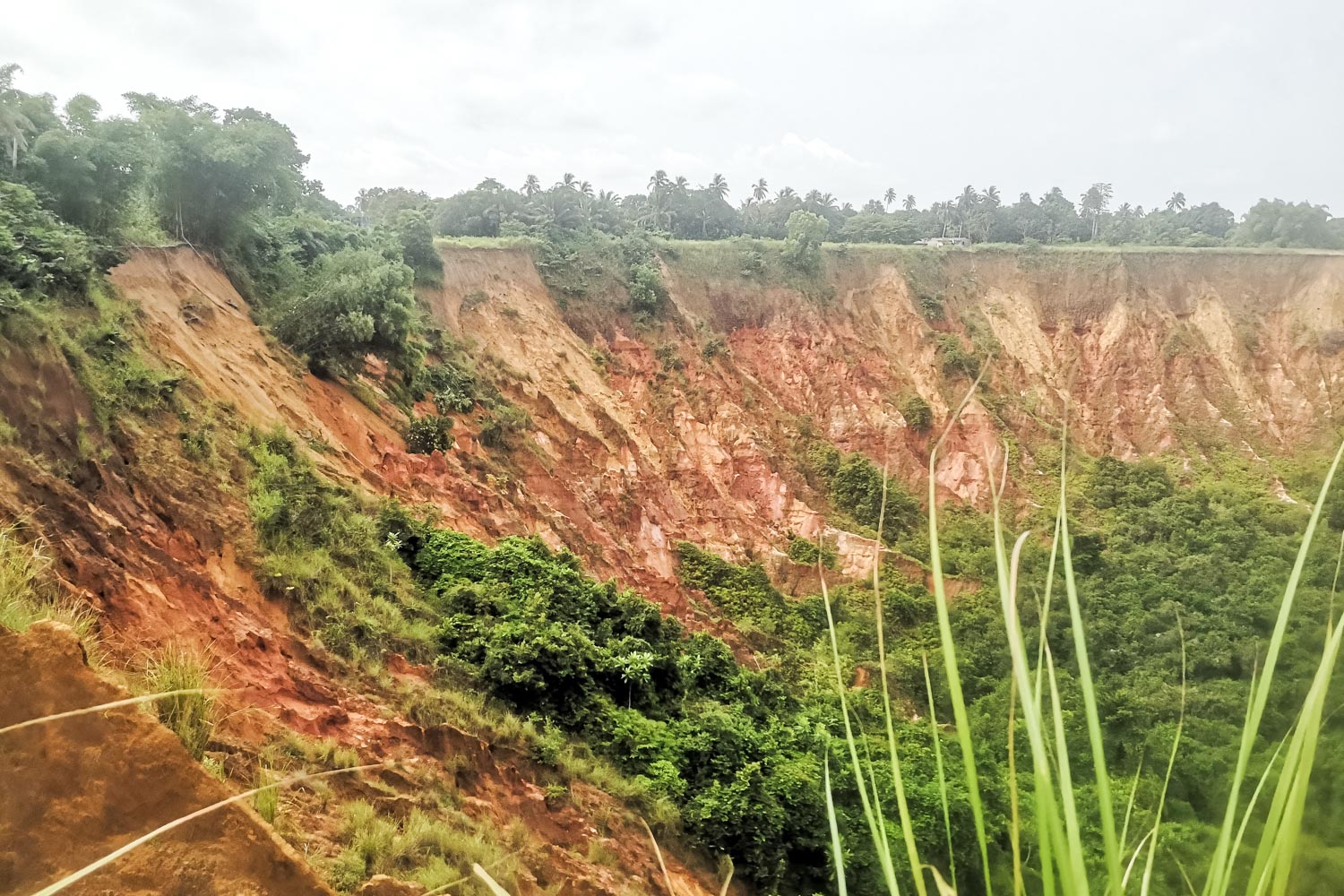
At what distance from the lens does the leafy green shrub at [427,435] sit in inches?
513

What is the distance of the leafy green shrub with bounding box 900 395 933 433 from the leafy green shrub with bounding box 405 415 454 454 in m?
15.3

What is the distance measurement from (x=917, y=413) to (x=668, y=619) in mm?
15186

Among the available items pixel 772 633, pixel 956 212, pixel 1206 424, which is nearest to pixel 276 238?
pixel 772 633

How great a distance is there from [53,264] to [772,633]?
12.3 m

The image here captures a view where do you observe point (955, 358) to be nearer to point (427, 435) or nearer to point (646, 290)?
point (646, 290)

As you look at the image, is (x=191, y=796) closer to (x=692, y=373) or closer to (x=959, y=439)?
(x=692, y=373)

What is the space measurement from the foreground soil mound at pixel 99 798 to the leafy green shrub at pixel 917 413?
74.4ft

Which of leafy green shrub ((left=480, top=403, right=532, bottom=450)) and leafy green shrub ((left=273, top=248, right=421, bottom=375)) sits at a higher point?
leafy green shrub ((left=273, top=248, right=421, bottom=375))

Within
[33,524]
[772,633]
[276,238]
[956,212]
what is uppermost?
[956,212]

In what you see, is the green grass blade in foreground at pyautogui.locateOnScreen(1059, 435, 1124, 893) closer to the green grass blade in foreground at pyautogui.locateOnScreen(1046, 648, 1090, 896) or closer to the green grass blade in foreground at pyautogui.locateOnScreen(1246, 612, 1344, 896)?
the green grass blade in foreground at pyautogui.locateOnScreen(1046, 648, 1090, 896)

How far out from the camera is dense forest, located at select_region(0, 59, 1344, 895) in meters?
3.00

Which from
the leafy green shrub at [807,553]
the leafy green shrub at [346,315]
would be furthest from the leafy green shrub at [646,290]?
the leafy green shrub at [346,315]

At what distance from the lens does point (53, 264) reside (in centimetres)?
738

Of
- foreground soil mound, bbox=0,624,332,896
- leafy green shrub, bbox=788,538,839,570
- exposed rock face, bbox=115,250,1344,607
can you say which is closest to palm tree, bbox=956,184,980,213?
exposed rock face, bbox=115,250,1344,607
